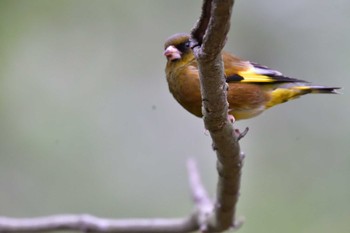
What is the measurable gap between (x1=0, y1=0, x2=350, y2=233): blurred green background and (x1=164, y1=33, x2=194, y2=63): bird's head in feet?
4.63

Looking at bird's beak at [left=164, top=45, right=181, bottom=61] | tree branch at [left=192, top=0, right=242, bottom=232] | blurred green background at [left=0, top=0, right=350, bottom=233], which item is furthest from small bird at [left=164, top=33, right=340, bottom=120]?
blurred green background at [left=0, top=0, right=350, bottom=233]

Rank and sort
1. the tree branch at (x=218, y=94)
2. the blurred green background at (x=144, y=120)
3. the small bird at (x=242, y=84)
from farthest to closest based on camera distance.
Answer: the blurred green background at (x=144, y=120) < the small bird at (x=242, y=84) < the tree branch at (x=218, y=94)

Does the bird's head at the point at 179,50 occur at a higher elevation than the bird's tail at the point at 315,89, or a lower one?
higher

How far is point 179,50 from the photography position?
9.67ft

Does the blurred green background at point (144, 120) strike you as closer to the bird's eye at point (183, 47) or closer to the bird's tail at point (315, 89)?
the bird's tail at point (315, 89)

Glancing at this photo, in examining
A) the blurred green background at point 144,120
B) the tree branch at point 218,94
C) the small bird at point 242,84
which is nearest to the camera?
the tree branch at point 218,94

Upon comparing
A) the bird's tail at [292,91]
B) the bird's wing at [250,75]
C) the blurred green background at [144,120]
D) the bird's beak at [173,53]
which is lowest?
the blurred green background at [144,120]

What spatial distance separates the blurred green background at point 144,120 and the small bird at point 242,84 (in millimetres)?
1240

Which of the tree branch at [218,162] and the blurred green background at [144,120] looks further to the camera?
the blurred green background at [144,120]

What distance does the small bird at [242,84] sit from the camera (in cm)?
290

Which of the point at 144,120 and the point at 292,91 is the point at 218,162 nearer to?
the point at 292,91

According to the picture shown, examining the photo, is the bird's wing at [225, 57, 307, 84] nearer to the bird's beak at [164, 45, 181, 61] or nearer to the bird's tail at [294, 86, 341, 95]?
the bird's tail at [294, 86, 341, 95]

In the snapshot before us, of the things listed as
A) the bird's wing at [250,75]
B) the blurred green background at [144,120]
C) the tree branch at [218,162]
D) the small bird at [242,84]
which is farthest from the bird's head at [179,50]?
the blurred green background at [144,120]

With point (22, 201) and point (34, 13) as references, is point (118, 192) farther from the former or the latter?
point (34, 13)
